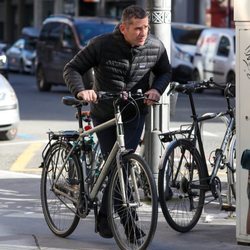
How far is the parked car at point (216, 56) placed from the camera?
78.9ft

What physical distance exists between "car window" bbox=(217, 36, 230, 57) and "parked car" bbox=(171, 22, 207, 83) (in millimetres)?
1536

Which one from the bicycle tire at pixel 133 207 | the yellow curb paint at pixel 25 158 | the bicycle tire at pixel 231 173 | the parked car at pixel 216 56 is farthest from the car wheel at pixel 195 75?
the bicycle tire at pixel 133 207

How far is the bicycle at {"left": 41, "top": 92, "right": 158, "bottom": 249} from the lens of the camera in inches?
253

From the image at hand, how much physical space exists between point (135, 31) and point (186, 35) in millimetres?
21241

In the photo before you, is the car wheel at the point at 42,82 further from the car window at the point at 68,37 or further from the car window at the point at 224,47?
the car window at the point at 224,47

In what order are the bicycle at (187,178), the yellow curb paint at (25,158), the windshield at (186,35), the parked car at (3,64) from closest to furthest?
the bicycle at (187,178) → the parked car at (3,64) → the yellow curb paint at (25,158) → the windshield at (186,35)

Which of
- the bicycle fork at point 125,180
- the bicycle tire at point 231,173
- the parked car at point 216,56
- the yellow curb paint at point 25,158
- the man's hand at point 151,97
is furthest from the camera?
the parked car at point 216,56

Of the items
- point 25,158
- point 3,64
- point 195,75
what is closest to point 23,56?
point 195,75

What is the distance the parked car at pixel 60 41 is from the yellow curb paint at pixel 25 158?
10.1 meters

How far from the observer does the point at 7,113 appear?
13.9 m

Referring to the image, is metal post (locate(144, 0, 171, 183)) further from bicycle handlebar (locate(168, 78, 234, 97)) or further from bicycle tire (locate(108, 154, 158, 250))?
bicycle tire (locate(108, 154, 158, 250))

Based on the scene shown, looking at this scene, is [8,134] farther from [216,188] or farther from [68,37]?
[68,37]

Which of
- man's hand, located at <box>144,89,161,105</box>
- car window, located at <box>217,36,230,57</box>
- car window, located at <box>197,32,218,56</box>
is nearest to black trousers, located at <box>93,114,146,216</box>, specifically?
man's hand, located at <box>144,89,161,105</box>

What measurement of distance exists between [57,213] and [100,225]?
0.71 metres
